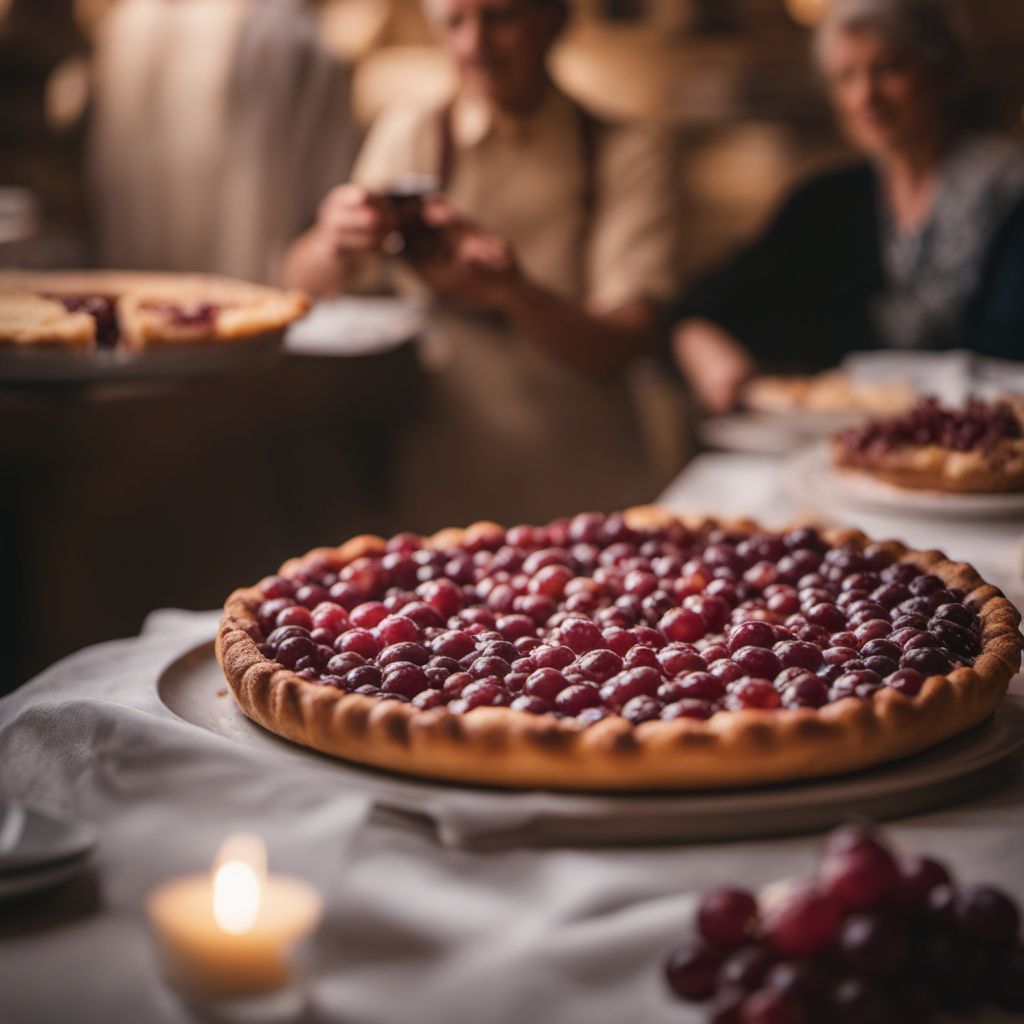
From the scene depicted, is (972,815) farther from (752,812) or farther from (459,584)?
(459,584)

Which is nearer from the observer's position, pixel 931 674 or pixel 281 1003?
pixel 281 1003

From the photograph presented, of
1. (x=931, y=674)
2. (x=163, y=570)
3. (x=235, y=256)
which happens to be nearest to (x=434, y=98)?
(x=235, y=256)

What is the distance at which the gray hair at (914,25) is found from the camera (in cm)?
284

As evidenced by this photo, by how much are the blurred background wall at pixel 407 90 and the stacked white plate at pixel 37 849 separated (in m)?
3.02

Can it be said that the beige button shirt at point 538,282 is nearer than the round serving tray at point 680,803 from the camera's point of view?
No

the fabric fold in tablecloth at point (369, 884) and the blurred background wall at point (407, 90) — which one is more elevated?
the blurred background wall at point (407, 90)

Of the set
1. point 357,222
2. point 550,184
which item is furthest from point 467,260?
point 550,184

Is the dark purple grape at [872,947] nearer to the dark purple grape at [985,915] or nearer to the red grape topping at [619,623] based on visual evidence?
the dark purple grape at [985,915]

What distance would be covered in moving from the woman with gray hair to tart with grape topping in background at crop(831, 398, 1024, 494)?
883 mm

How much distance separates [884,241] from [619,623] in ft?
7.92

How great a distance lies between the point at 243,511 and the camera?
272cm

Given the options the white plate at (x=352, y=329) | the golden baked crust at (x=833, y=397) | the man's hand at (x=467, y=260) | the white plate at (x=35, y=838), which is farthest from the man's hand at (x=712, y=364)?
the white plate at (x=35, y=838)

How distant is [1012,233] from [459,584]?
7.65 feet

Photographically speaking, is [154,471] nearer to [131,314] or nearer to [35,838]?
[131,314]
